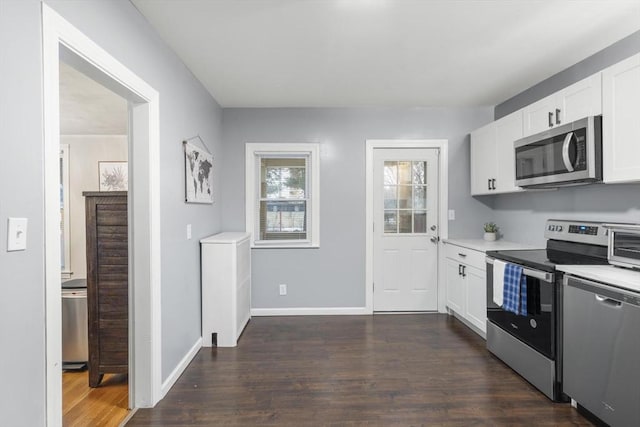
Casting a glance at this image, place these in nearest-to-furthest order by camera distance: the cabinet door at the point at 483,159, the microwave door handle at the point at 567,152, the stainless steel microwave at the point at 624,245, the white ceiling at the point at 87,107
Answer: the stainless steel microwave at the point at 624,245
the microwave door handle at the point at 567,152
the white ceiling at the point at 87,107
the cabinet door at the point at 483,159

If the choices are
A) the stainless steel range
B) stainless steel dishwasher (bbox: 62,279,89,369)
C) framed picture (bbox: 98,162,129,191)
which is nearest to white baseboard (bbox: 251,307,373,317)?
the stainless steel range

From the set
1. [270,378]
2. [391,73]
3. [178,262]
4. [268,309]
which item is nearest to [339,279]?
[268,309]

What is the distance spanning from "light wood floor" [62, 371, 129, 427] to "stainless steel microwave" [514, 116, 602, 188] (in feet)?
11.4

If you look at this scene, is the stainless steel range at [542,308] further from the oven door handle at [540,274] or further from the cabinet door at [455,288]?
the cabinet door at [455,288]

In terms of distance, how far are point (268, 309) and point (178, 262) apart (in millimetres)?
1677

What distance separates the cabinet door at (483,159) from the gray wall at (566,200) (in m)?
0.33

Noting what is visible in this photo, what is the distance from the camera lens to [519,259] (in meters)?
2.55

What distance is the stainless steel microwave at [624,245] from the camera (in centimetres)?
205

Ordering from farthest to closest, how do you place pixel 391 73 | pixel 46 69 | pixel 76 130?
1. pixel 76 130
2. pixel 391 73
3. pixel 46 69

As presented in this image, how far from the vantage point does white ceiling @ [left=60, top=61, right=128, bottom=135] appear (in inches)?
118

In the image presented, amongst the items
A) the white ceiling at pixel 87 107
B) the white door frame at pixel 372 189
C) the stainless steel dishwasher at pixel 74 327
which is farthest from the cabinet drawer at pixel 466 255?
the white ceiling at pixel 87 107

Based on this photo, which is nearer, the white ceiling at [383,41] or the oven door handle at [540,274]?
the white ceiling at [383,41]

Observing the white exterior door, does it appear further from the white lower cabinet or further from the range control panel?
Answer: the range control panel

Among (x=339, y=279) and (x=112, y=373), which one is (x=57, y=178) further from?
(x=339, y=279)
